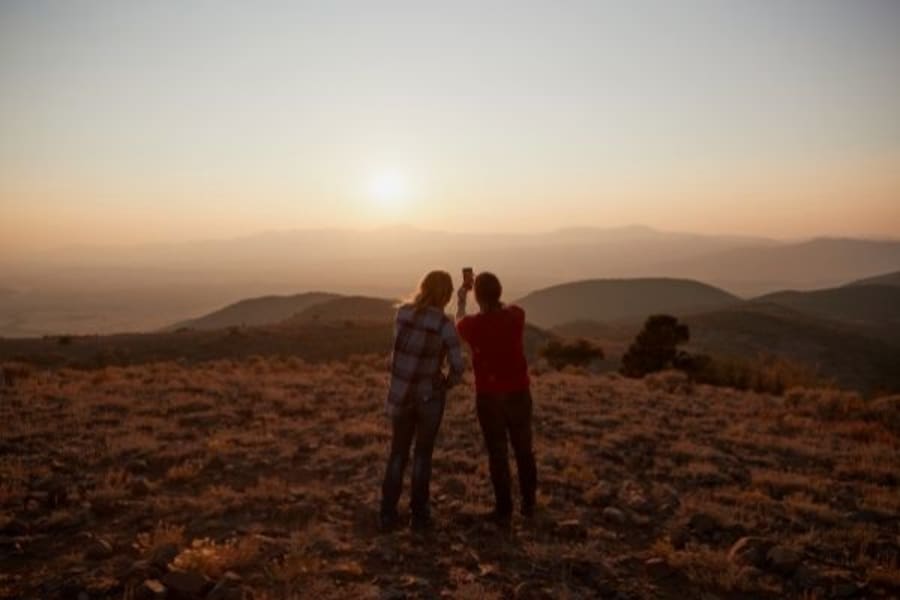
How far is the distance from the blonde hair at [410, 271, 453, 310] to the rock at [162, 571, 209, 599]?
9.25 feet

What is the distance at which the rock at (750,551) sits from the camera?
19.2 feet

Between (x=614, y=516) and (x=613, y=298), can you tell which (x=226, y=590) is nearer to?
(x=614, y=516)

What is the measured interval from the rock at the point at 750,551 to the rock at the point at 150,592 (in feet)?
15.3

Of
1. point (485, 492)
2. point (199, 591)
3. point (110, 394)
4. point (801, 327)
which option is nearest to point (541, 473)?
point (485, 492)

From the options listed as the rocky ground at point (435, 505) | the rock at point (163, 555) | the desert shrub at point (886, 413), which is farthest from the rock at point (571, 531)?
the desert shrub at point (886, 413)

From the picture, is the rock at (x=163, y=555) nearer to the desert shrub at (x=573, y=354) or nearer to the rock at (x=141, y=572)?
the rock at (x=141, y=572)

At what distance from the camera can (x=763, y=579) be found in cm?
555

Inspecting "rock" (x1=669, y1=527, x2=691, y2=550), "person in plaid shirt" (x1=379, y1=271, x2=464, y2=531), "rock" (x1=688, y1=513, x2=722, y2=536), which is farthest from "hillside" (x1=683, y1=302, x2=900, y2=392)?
"person in plaid shirt" (x1=379, y1=271, x2=464, y2=531)

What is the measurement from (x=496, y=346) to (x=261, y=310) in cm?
11203

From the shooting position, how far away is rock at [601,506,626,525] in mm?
7078

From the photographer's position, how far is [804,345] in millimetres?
52000

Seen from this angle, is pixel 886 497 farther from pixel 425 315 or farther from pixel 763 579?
pixel 425 315

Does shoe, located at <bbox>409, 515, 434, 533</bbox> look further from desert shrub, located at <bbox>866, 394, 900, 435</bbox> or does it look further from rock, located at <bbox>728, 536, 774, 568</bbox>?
desert shrub, located at <bbox>866, 394, 900, 435</bbox>

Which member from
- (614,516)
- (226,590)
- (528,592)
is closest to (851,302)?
(614,516)
